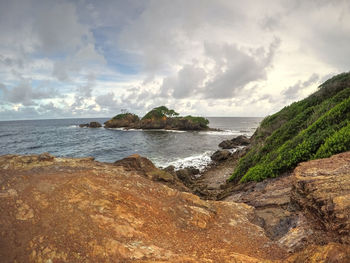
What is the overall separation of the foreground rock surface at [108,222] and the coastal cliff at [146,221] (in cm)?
2

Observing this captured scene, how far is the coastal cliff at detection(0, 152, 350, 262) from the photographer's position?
14.8 feet

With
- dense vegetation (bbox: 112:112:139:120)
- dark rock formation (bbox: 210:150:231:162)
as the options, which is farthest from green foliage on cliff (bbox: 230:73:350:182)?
dense vegetation (bbox: 112:112:139:120)

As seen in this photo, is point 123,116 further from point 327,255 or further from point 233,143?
point 327,255

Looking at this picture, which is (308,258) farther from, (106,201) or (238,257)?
(106,201)

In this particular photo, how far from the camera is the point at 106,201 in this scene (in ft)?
21.1

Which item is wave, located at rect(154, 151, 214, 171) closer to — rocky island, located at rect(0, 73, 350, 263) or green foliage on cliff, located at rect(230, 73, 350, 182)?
green foliage on cliff, located at rect(230, 73, 350, 182)

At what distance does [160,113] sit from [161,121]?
5.26 meters

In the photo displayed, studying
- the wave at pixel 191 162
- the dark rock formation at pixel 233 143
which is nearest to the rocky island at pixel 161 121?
the dark rock formation at pixel 233 143

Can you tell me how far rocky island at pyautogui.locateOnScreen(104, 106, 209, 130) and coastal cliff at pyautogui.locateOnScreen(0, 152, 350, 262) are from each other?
245ft

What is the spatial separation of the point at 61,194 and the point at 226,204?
732 centimetres

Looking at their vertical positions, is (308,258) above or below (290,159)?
below

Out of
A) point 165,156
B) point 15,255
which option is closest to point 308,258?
point 15,255

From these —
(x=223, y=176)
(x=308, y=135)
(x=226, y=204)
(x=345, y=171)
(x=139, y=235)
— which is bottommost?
(x=223, y=176)

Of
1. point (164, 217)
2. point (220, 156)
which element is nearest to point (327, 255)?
point (164, 217)
